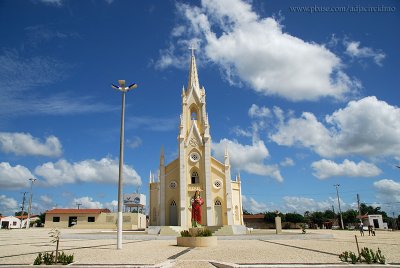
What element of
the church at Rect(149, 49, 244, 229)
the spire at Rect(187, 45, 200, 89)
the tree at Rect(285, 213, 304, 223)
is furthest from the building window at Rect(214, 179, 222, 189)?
the tree at Rect(285, 213, 304, 223)

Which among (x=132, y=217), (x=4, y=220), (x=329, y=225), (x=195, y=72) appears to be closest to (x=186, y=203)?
(x=195, y=72)

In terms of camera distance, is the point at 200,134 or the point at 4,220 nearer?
the point at 200,134

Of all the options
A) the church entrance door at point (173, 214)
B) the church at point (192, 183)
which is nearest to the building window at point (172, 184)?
the church at point (192, 183)

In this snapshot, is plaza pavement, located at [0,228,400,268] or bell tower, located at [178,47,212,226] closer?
plaza pavement, located at [0,228,400,268]

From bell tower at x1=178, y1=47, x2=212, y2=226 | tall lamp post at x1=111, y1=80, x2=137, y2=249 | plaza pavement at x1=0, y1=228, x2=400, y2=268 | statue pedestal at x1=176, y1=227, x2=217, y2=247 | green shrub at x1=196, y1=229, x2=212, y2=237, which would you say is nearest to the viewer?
plaza pavement at x1=0, y1=228, x2=400, y2=268

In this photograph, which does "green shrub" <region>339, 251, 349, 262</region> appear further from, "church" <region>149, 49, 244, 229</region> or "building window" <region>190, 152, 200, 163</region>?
"building window" <region>190, 152, 200, 163</region>

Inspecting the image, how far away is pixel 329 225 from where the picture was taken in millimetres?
68125

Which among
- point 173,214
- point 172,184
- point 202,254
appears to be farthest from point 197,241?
point 172,184

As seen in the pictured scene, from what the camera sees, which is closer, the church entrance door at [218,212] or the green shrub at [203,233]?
the green shrub at [203,233]

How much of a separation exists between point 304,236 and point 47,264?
20881mm

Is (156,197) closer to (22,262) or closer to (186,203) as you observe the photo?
(186,203)

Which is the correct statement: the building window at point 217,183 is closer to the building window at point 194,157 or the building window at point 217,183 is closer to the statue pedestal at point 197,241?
the building window at point 194,157

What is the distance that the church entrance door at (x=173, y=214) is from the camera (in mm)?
40250

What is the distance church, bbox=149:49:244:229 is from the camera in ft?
128
